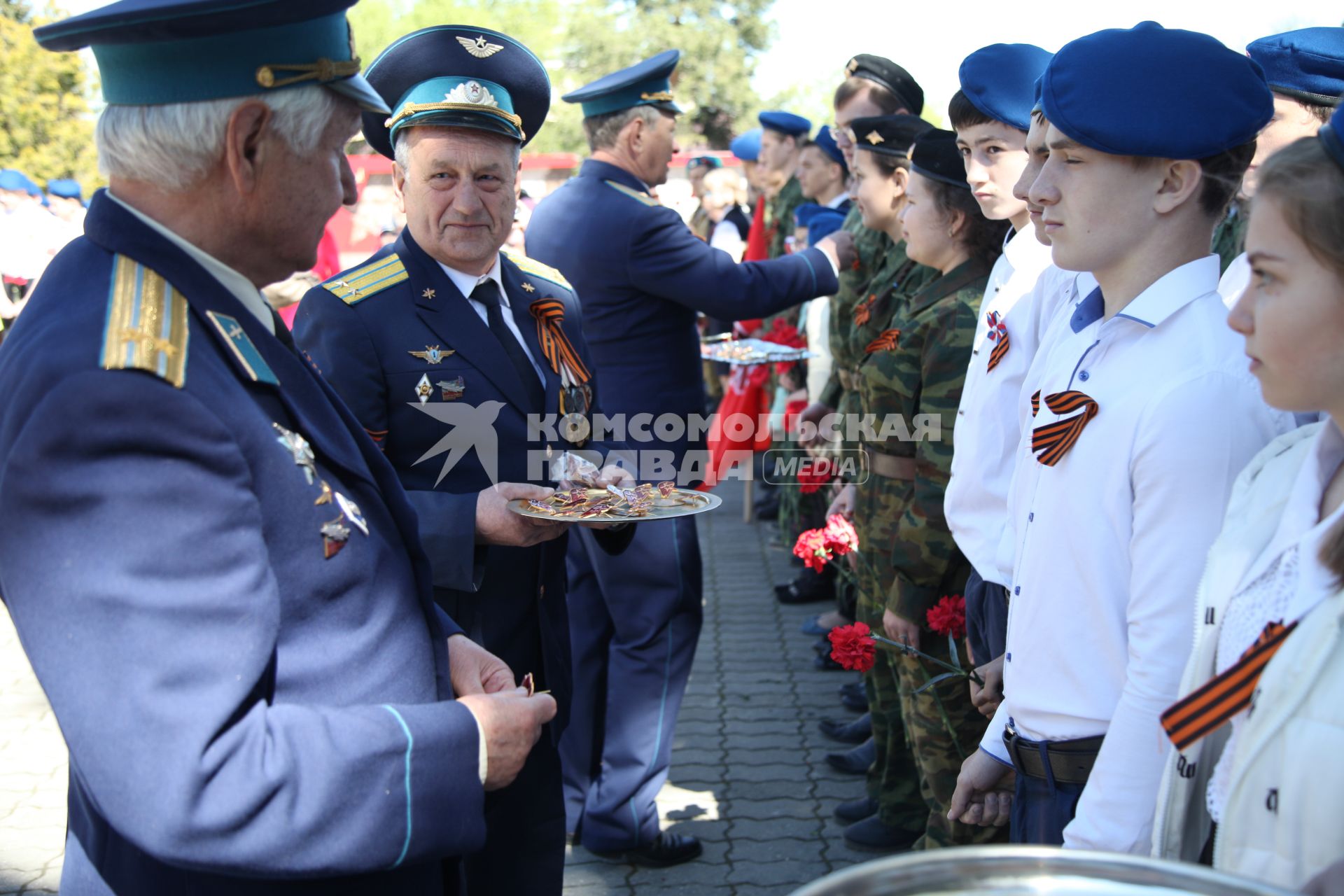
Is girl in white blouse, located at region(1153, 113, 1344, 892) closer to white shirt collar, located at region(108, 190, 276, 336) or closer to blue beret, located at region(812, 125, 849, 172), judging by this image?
white shirt collar, located at region(108, 190, 276, 336)

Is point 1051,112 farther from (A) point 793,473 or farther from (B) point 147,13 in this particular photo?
(A) point 793,473

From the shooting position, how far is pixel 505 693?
1.87 m

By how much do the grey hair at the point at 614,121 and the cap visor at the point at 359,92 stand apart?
2748 millimetres

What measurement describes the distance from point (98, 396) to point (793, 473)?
5.73m

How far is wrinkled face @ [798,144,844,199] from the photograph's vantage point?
6730 mm

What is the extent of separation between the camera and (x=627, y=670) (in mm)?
4195

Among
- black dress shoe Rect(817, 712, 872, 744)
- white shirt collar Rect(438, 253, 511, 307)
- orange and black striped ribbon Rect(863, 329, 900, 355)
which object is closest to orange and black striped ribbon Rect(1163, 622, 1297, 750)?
white shirt collar Rect(438, 253, 511, 307)

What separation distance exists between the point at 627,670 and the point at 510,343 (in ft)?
5.41

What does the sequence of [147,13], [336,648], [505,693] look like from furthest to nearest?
[505,693]
[336,648]
[147,13]

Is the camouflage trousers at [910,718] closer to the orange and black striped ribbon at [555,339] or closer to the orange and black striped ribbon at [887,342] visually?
the orange and black striped ribbon at [887,342]

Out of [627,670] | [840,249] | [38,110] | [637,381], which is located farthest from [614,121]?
[38,110]

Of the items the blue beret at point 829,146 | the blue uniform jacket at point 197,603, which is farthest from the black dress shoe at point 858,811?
the blue beret at point 829,146

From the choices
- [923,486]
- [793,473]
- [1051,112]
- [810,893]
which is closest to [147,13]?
[810,893]

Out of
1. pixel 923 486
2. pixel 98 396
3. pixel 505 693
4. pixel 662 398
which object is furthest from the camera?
pixel 662 398
